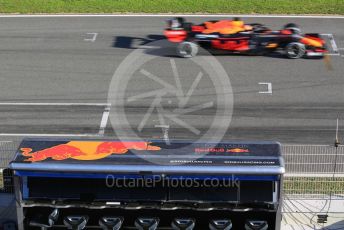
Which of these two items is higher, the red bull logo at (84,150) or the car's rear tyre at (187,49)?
the red bull logo at (84,150)

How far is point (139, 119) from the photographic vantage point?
2709 cm

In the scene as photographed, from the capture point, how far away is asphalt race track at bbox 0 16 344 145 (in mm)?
26547

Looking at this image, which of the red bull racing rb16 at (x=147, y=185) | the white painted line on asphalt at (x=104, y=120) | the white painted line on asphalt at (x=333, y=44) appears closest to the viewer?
the red bull racing rb16 at (x=147, y=185)

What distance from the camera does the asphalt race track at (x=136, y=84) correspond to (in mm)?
26547

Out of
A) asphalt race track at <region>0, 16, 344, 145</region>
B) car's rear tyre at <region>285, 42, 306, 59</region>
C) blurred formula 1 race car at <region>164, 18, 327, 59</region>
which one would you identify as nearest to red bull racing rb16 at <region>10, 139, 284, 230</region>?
asphalt race track at <region>0, 16, 344, 145</region>

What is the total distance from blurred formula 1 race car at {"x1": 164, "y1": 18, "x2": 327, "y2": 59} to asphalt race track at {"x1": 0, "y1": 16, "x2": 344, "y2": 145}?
0.42 meters

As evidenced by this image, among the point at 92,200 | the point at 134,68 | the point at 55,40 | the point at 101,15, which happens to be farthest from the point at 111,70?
the point at 92,200

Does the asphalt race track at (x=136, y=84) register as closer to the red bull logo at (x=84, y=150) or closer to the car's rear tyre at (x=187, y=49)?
the car's rear tyre at (x=187, y=49)

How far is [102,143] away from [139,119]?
321 inches

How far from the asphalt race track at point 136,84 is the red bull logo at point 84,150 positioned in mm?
7004

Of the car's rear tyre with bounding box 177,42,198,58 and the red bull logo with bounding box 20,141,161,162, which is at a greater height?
the red bull logo with bounding box 20,141,161,162

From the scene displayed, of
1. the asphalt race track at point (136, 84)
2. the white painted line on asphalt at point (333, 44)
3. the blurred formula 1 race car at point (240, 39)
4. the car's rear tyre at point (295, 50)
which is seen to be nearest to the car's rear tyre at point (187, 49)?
the blurred formula 1 race car at point (240, 39)

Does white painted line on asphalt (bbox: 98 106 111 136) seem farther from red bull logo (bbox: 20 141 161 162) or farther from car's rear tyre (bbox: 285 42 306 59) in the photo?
car's rear tyre (bbox: 285 42 306 59)

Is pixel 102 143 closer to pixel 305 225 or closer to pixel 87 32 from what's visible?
pixel 305 225
